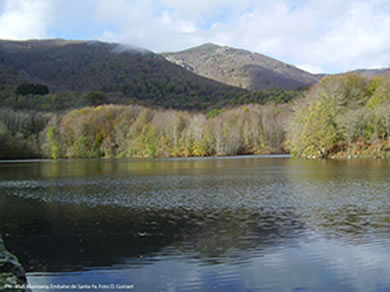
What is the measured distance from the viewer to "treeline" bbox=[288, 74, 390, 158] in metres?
57.3

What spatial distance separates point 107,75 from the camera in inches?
6501

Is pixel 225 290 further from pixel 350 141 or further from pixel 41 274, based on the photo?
pixel 350 141

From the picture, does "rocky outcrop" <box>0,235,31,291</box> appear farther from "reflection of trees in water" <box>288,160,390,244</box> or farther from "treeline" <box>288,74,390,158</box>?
"treeline" <box>288,74,390,158</box>

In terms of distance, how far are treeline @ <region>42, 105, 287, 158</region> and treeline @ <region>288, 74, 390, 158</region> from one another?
25.1 m

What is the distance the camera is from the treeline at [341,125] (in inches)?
2256

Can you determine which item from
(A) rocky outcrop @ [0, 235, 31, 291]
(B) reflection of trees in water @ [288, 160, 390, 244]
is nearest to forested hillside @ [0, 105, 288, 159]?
(B) reflection of trees in water @ [288, 160, 390, 244]

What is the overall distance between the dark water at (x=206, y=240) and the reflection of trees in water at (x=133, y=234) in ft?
0.11

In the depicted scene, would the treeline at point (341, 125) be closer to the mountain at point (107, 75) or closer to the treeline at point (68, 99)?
the treeline at point (68, 99)

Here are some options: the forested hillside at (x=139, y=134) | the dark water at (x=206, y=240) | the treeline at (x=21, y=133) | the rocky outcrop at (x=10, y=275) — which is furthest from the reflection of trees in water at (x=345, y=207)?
the treeline at (x=21, y=133)

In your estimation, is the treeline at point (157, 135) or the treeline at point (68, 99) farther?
the treeline at point (68, 99)

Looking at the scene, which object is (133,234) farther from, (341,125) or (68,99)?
(68,99)

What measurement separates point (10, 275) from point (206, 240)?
5937mm

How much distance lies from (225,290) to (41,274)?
172 inches

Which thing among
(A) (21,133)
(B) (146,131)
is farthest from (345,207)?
(A) (21,133)
